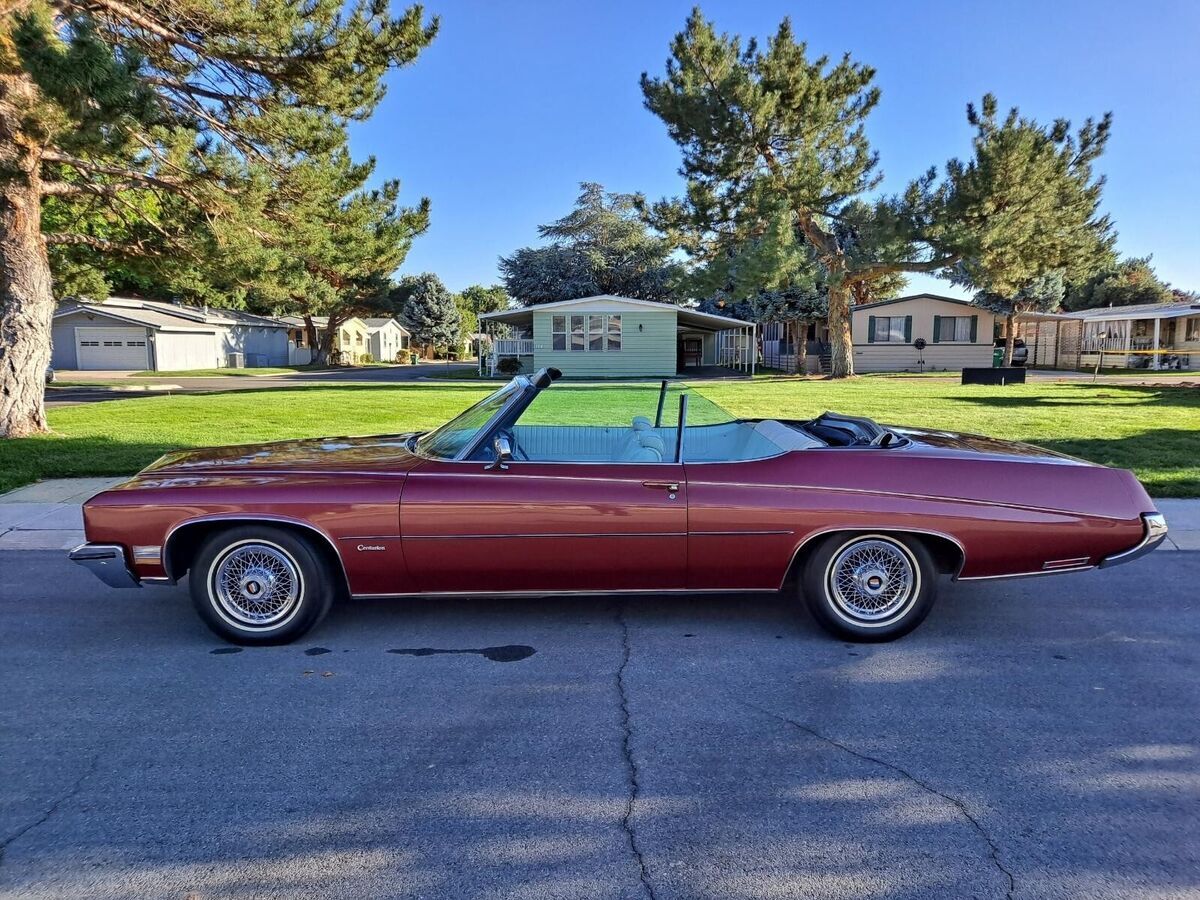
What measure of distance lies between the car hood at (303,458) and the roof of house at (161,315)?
3890 cm

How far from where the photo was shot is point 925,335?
36531 millimetres

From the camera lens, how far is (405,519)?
3.90m

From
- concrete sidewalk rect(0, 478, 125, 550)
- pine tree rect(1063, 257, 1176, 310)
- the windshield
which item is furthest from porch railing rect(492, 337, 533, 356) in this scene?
pine tree rect(1063, 257, 1176, 310)

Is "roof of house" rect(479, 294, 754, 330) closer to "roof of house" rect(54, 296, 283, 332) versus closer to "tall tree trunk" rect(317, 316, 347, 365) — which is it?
"roof of house" rect(54, 296, 283, 332)

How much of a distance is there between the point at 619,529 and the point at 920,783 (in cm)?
169

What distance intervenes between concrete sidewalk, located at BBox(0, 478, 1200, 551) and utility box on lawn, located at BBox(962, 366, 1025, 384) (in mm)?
17746

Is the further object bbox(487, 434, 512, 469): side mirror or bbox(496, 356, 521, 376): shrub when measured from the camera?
bbox(496, 356, 521, 376): shrub

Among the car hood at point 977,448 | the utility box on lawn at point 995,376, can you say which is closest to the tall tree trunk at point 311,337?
the utility box on lawn at point 995,376

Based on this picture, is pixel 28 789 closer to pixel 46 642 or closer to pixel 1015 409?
pixel 46 642

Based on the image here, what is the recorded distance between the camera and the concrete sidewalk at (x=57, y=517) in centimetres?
634

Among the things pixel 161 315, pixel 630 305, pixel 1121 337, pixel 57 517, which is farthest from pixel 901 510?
pixel 161 315

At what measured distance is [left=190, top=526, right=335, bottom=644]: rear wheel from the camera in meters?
3.94

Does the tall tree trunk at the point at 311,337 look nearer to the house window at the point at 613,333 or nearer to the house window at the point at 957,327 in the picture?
the house window at the point at 613,333

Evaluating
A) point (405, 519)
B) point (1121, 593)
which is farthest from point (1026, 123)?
point (405, 519)
